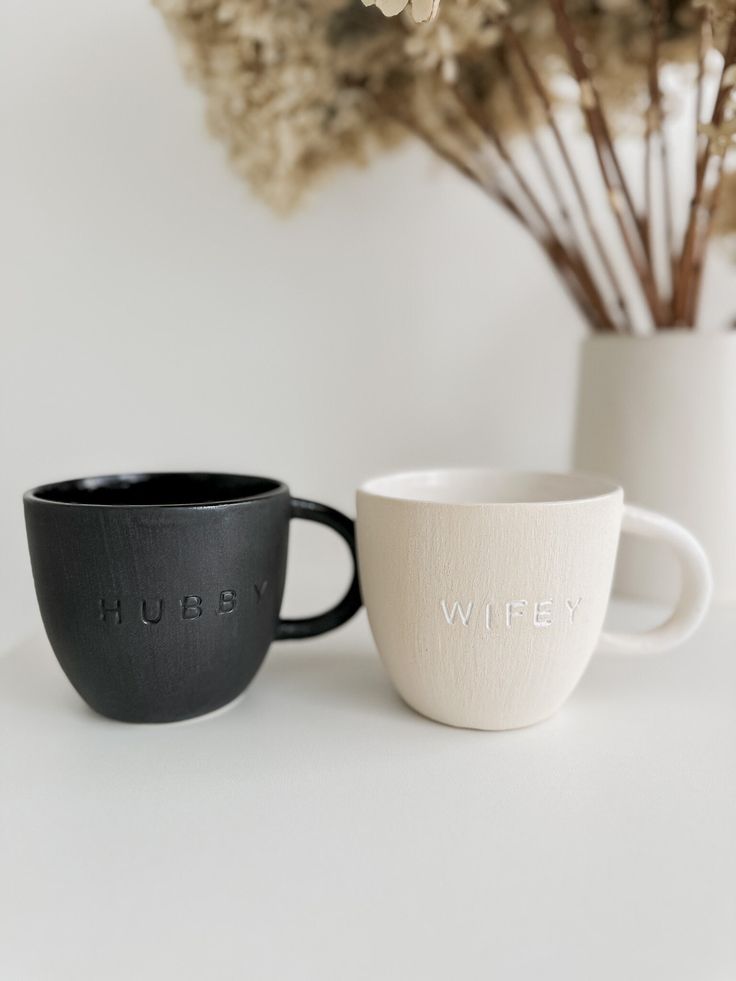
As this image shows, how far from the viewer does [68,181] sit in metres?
0.72

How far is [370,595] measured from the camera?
0.41 metres

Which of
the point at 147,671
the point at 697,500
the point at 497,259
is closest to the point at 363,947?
the point at 147,671

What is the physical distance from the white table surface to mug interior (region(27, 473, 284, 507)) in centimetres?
11

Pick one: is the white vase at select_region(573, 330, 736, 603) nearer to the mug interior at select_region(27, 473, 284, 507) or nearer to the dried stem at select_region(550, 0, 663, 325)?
the dried stem at select_region(550, 0, 663, 325)

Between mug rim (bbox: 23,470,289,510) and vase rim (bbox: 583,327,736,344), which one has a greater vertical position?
vase rim (bbox: 583,327,736,344)

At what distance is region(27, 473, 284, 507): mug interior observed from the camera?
0.46 meters

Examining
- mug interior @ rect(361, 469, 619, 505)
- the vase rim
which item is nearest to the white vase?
the vase rim

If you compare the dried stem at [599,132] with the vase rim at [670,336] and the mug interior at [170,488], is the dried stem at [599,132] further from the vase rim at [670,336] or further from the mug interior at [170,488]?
the mug interior at [170,488]

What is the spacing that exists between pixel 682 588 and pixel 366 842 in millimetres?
219

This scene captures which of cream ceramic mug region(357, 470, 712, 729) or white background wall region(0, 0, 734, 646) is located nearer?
cream ceramic mug region(357, 470, 712, 729)

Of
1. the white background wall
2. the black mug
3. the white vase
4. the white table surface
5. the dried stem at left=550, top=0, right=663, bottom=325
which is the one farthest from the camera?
the white background wall

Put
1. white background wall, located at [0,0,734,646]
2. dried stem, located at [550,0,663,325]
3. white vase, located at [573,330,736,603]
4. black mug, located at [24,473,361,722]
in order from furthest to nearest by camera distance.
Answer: white background wall, located at [0,0,734,646], white vase, located at [573,330,736,603], dried stem, located at [550,0,663,325], black mug, located at [24,473,361,722]

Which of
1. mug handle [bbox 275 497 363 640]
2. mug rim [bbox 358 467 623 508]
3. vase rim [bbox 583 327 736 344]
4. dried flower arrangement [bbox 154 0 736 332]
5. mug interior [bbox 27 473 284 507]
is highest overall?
dried flower arrangement [bbox 154 0 736 332]

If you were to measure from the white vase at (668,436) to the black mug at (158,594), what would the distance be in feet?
0.99
